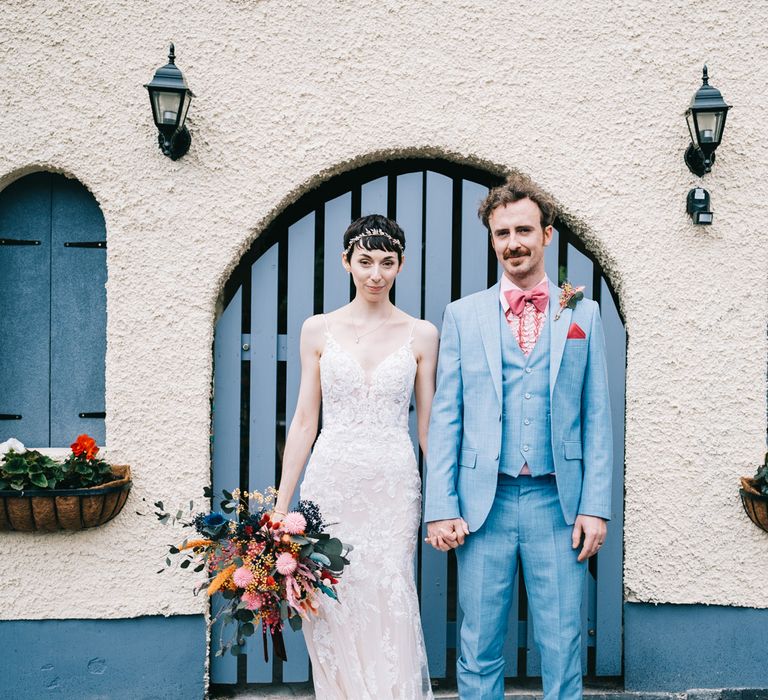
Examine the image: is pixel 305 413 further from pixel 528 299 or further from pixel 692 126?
pixel 692 126

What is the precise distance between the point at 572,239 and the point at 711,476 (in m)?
1.43

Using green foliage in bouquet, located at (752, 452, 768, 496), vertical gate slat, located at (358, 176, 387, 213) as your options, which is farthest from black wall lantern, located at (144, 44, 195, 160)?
green foliage in bouquet, located at (752, 452, 768, 496)

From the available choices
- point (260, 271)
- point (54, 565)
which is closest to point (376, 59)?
point (260, 271)

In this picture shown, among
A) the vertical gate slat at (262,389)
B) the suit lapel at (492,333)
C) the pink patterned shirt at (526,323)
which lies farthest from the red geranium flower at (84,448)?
the pink patterned shirt at (526,323)

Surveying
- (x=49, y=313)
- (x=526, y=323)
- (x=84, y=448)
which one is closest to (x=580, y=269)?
(x=526, y=323)

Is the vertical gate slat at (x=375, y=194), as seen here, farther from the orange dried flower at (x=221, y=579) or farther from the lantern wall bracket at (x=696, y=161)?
the orange dried flower at (x=221, y=579)

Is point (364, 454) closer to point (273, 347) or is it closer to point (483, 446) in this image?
point (483, 446)

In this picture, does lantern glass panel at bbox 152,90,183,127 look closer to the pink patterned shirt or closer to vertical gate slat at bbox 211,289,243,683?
vertical gate slat at bbox 211,289,243,683

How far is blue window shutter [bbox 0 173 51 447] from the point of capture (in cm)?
335

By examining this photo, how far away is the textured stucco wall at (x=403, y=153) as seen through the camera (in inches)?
125

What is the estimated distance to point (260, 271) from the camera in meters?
3.35

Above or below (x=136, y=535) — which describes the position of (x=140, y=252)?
above

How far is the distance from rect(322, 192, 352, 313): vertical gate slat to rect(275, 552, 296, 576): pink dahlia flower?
1.42 metres

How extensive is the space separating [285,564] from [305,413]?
2.50 feet
